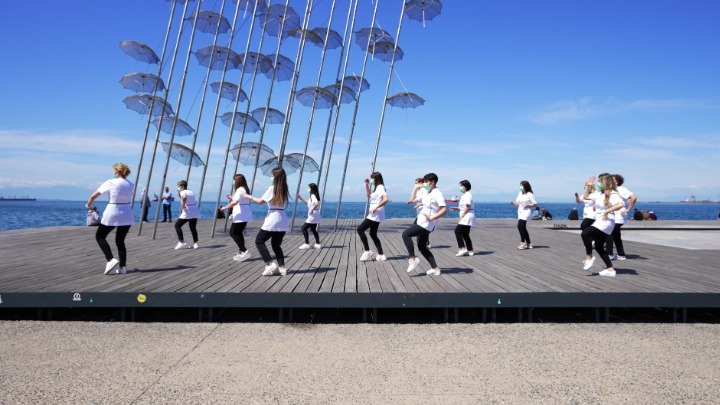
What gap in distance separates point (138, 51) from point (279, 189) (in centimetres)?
1083

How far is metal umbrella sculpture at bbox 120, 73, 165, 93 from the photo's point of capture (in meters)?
15.6

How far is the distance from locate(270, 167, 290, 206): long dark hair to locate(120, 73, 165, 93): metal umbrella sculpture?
10114 millimetres

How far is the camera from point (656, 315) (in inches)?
292

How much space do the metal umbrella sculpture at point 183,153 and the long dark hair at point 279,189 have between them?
9.06 meters

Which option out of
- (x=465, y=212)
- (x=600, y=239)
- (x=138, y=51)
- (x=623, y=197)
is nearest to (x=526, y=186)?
(x=465, y=212)

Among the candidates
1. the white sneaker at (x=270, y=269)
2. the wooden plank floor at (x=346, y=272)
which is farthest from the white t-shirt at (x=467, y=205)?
the white sneaker at (x=270, y=269)

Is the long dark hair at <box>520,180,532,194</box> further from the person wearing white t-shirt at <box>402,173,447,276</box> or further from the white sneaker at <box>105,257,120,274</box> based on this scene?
the white sneaker at <box>105,257,120,274</box>

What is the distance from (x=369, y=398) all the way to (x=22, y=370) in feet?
11.9

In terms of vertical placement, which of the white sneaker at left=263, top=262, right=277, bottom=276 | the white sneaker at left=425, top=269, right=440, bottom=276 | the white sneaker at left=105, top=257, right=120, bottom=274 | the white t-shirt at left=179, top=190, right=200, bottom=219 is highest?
the white t-shirt at left=179, top=190, right=200, bottom=219

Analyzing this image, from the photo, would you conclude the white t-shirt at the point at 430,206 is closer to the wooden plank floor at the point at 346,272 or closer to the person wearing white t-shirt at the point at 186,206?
the wooden plank floor at the point at 346,272

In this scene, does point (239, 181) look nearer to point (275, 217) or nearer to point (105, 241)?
point (275, 217)

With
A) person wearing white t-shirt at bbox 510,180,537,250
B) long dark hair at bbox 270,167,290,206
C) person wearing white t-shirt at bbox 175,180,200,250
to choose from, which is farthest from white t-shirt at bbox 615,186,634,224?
person wearing white t-shirt at bbox 175,180,200,250

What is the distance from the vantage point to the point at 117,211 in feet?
25.5

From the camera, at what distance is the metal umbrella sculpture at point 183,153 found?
15633 millimetres
